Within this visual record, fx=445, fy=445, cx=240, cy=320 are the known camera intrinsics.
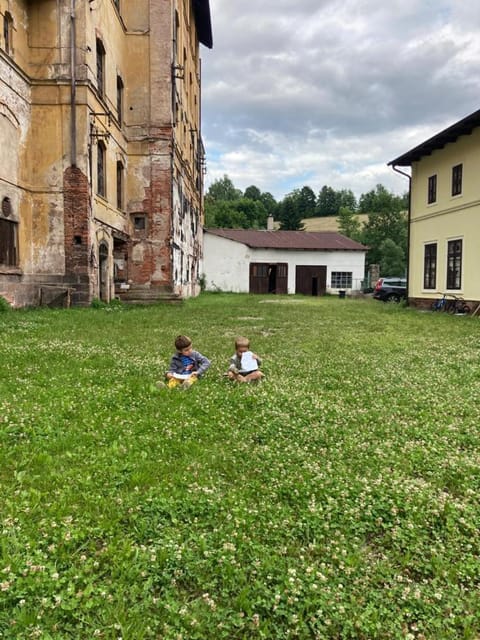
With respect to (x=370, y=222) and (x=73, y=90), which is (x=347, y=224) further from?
(x=73, y=90)

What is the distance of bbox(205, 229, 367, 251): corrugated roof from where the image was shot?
41906 mm

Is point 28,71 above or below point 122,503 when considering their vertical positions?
above

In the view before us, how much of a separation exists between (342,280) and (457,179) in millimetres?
22365

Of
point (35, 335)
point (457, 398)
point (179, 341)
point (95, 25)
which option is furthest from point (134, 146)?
point (457, 398)

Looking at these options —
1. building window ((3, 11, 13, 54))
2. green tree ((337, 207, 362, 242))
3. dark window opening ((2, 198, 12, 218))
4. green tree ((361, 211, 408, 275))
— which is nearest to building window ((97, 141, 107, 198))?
dark window opening ((2, 198, 12, 218))

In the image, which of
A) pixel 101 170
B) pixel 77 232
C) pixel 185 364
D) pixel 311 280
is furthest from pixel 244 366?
pixel 311 280

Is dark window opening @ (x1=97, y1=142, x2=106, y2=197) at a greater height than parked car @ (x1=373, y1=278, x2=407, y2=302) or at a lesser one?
greater

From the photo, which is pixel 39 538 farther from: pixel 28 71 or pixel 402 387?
pixel 28 71

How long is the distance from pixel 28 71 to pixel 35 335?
12.4 metres

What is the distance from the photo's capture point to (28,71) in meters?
17.2

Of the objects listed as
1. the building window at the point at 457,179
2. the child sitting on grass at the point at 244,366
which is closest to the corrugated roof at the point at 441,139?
the building window at the point at 457,179

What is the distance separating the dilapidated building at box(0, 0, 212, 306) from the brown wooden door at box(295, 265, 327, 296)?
17328 millimetres

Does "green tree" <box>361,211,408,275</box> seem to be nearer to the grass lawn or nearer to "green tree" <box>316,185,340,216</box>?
"green tree" <box>316,185,340,216</box>

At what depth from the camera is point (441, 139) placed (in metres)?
20.9
